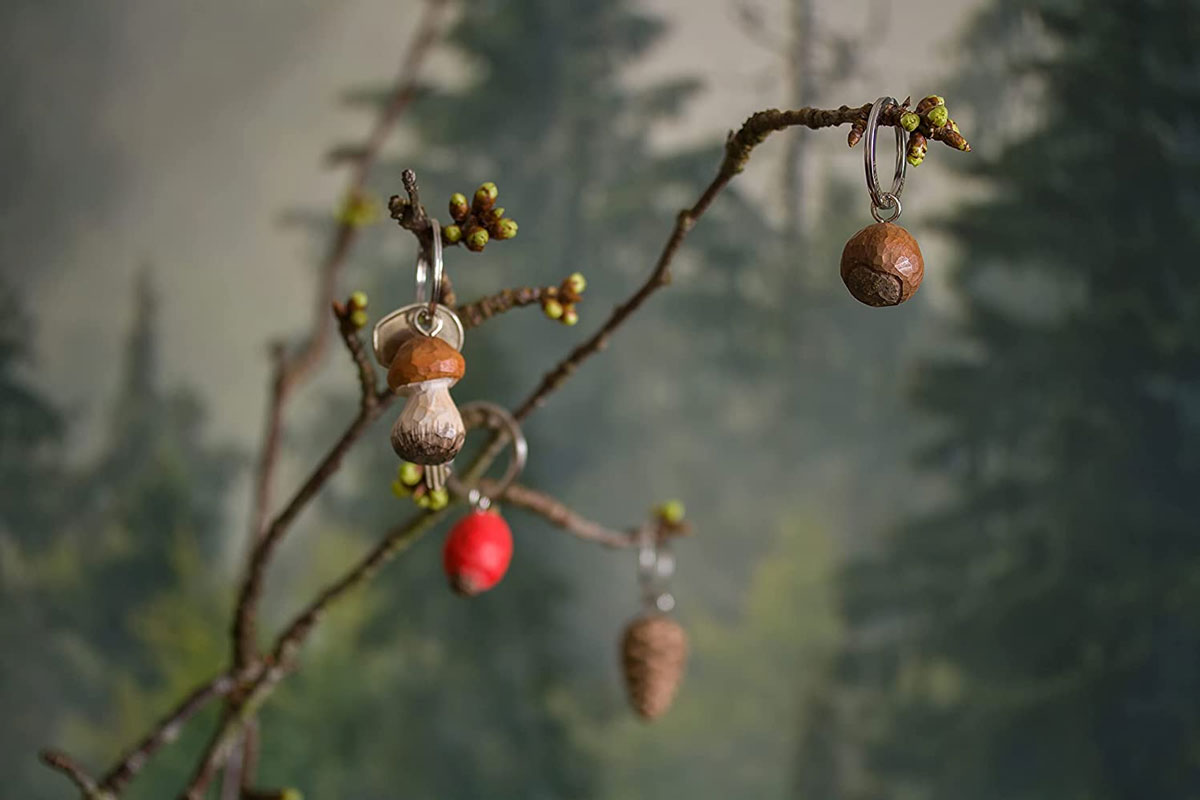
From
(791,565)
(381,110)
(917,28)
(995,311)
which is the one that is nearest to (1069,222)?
(995,311)

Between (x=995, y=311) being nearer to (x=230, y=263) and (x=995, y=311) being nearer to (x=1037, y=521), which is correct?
(x=1037, y=521)

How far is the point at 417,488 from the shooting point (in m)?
0.48

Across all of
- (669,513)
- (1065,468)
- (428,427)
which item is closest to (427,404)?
(428,427)

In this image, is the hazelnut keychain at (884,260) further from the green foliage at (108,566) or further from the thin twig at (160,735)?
the green foliage at (108,566)

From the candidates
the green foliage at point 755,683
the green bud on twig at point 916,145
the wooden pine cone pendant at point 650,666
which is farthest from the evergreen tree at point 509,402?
the green bud on twig at point 916,145

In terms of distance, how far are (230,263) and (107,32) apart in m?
0.36

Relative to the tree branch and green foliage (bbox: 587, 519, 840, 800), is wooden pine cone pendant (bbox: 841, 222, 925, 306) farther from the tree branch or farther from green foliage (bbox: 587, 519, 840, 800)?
green foliage (bbox: 587, 519, 840, 800)

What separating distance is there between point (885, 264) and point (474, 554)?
0.26 meters

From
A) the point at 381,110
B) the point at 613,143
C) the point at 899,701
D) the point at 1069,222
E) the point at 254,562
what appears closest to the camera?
the point at 254,562

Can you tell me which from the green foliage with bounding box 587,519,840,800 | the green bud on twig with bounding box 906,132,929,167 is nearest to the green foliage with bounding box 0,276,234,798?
the green foliage with bounding box 587,519,840,800

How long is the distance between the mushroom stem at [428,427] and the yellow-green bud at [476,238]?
0.05 metres

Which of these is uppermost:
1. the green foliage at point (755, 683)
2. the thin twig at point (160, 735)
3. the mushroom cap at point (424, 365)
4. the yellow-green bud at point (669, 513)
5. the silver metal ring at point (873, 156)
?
the green foliage at point (755, 683)

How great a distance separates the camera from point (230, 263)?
5.08 ft

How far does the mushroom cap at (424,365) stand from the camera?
15.1 inches
